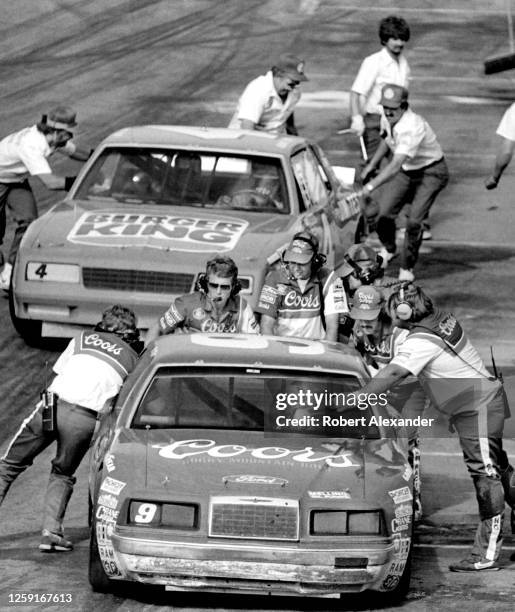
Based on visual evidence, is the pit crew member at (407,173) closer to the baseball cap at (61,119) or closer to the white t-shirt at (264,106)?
the white t-shirt at (264,106)

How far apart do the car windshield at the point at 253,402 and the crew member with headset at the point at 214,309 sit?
154cm

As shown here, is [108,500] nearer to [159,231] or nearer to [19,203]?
[159,231]

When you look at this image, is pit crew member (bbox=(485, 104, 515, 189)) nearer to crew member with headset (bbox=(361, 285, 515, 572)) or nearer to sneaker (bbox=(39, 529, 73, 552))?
crew member with headset (bbox=(361, 285, 515, 572))

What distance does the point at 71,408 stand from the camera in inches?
368

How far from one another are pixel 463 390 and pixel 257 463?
1508 millimetres

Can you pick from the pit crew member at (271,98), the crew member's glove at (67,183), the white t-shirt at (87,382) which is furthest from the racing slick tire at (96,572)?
the pit crew member at (271,98)

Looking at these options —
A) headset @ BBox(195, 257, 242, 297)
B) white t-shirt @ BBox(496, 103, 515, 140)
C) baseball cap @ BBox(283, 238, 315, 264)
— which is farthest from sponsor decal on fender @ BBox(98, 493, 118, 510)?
white t-shirt @ BBox(496, 103, 515, 140)

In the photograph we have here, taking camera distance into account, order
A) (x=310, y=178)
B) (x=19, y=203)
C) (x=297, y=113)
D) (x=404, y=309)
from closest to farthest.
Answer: (x=404, y=309) < (x=310, y=178) < (x=19, y=203) < (x=297, y=113)

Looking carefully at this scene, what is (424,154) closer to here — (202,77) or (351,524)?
(351,524)

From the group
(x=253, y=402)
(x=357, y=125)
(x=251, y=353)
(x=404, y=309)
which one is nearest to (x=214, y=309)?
(x=251, y=353)

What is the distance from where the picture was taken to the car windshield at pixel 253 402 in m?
8.86

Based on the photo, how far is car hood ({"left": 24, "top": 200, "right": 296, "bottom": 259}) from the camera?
42.7 ft

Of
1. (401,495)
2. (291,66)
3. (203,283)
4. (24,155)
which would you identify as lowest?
(291,66)

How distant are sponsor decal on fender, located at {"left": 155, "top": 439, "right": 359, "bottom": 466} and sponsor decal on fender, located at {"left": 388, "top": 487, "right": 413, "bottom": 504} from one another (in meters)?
0.25
